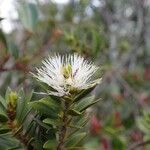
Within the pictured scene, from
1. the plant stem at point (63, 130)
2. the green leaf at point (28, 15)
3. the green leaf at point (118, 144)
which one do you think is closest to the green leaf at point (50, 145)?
the plant stem at point (63, 130)

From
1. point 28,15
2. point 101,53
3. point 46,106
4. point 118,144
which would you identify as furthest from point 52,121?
point 101,53

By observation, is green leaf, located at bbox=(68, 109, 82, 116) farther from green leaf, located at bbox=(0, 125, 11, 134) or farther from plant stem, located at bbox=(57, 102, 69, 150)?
green leaf, located at bbox=(0, 125, 11, 134)

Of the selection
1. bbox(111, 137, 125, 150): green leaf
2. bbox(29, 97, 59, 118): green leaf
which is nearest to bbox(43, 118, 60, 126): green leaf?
bbox(29, 97, 59, 118): green leaf

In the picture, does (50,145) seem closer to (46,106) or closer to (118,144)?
(46,106)

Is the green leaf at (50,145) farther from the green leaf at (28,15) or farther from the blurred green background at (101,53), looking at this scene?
the green leaf at (28,15)

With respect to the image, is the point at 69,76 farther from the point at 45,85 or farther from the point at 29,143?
the point at 29,143

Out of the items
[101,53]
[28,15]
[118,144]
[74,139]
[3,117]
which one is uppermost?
[28,15]
